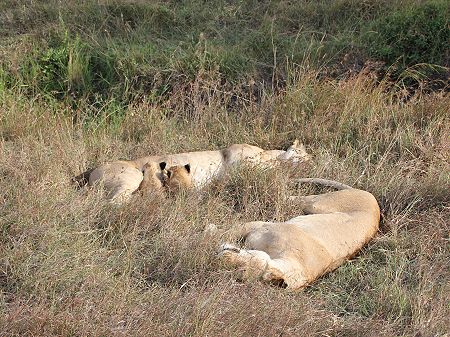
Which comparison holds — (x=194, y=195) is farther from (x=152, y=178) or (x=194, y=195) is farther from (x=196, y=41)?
(x=196, y=41)

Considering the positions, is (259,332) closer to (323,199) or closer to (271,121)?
(323,199)

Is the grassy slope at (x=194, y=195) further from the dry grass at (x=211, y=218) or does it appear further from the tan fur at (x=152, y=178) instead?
the tan fur at (x=152, y=178)

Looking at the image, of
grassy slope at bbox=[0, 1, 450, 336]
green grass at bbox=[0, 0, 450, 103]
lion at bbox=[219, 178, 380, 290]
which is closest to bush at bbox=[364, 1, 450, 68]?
green grass at bbox=[0, 0, 450, 103]

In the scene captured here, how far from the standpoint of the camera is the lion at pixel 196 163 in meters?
5.88

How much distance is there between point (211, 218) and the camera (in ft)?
17.5

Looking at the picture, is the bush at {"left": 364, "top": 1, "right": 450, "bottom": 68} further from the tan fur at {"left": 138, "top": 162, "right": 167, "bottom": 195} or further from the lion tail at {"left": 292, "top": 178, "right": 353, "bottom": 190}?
the tan fur at {"left": 138, "top": 162, "right": 167, "bottom": 195}

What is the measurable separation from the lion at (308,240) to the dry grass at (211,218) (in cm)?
11

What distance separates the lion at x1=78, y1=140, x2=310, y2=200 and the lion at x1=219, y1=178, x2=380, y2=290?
75 centimetres

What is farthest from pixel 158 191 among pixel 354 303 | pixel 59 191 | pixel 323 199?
pixel 354 303

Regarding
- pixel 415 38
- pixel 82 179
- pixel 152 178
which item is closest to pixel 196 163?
pixel 152 178

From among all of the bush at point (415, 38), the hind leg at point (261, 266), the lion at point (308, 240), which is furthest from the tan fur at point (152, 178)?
the bush at point (415, 38)

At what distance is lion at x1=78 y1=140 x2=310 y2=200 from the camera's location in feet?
19.3

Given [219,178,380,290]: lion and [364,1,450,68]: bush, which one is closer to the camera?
[219,178,380,290]: lion

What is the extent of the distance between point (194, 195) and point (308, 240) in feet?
3.49
